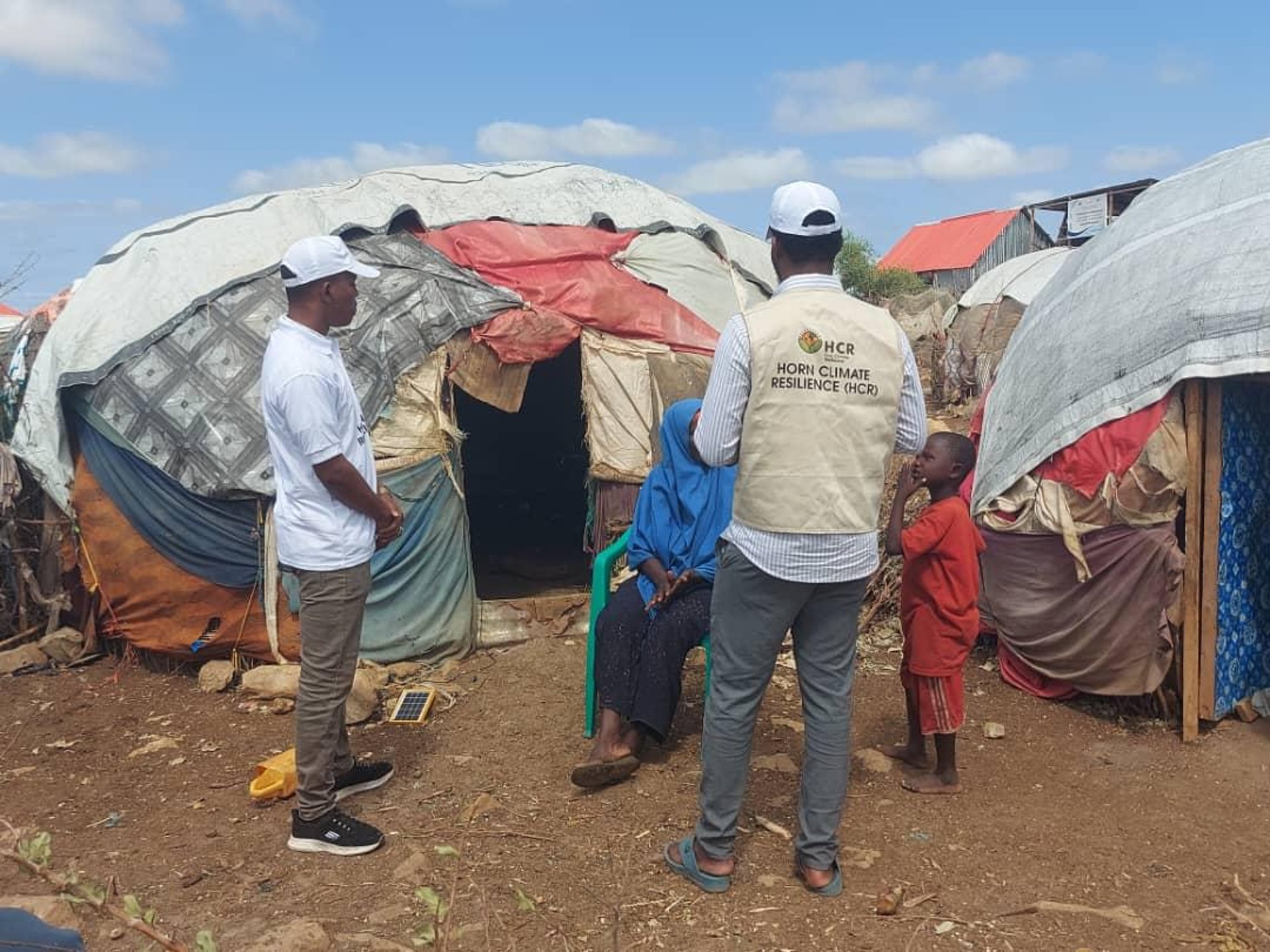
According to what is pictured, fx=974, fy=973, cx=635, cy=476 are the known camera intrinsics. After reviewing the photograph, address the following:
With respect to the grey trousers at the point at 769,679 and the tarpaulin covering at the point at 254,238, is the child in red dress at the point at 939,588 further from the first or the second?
the tarpaulin covering at the point at 254,238

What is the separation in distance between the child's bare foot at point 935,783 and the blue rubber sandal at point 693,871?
804mm

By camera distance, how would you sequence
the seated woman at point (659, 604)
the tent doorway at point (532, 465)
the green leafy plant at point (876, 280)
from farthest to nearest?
1. the green leafy plant at point (876, 280)
2. the tent doorway at point (532, 465)
3. the seated woman at point (659, 604)

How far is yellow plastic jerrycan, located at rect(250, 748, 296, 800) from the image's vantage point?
12.2 feet

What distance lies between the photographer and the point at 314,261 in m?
3.08

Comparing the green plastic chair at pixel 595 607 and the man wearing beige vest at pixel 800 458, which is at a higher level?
the man wearing beige vest at pixel 800 458

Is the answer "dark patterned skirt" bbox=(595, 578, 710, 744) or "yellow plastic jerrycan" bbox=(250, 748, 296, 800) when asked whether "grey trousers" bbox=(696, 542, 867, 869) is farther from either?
"yellow plastic jerrycan" bbox=(250, 748, 296, 800)

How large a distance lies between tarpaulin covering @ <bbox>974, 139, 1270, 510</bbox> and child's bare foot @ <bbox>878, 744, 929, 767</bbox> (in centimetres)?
148

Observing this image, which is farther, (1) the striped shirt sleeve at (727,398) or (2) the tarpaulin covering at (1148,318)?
(2) the tarpaulin covering at (1148,318)

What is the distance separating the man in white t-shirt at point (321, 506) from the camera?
118 inches

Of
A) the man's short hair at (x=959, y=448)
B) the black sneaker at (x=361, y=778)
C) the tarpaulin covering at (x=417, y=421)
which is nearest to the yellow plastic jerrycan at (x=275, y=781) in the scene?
the black sneaker at (x=361, y=778)

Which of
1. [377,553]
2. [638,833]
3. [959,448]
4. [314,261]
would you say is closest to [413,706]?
[377,553]

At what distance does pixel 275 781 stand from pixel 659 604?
64.2 inches

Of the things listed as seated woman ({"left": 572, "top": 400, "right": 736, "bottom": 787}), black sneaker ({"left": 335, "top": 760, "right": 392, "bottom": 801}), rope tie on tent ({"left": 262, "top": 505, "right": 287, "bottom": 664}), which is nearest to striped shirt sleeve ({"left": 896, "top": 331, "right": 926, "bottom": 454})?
seated woman ({"left": 572, "top": 400, "right": 736, "bottom": 787})

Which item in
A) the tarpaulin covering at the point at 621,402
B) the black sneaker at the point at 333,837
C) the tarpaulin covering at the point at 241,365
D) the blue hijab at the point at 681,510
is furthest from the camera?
the tarpaulin covering at the point at 621,402
